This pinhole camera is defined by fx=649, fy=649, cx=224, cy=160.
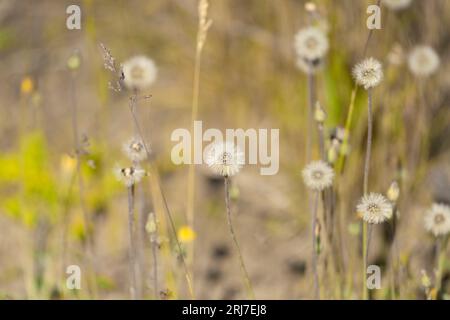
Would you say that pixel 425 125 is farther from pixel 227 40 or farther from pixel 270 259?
pixel 227 40

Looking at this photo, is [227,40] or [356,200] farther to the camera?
[227,40]

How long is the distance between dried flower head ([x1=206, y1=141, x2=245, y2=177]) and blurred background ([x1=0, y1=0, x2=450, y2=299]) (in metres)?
0.30

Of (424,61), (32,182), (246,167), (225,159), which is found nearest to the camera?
(225,159)

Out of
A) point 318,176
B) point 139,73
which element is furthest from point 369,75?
point 139,73

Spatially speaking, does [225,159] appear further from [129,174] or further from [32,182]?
[32,182]

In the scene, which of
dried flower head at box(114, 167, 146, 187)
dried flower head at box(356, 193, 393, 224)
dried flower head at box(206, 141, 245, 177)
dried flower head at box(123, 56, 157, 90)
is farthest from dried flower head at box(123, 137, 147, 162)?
dried flower head at box(356, 193, 393, 224)

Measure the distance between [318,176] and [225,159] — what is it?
0.66ft

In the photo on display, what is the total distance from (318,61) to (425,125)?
0.58 metres

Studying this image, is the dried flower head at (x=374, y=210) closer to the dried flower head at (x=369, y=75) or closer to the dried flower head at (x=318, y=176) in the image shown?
the dried flower head at (x=318, y=176)

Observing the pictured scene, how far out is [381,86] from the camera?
1.91 m

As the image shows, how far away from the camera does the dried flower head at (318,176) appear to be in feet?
3.99

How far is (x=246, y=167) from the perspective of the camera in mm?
2373
